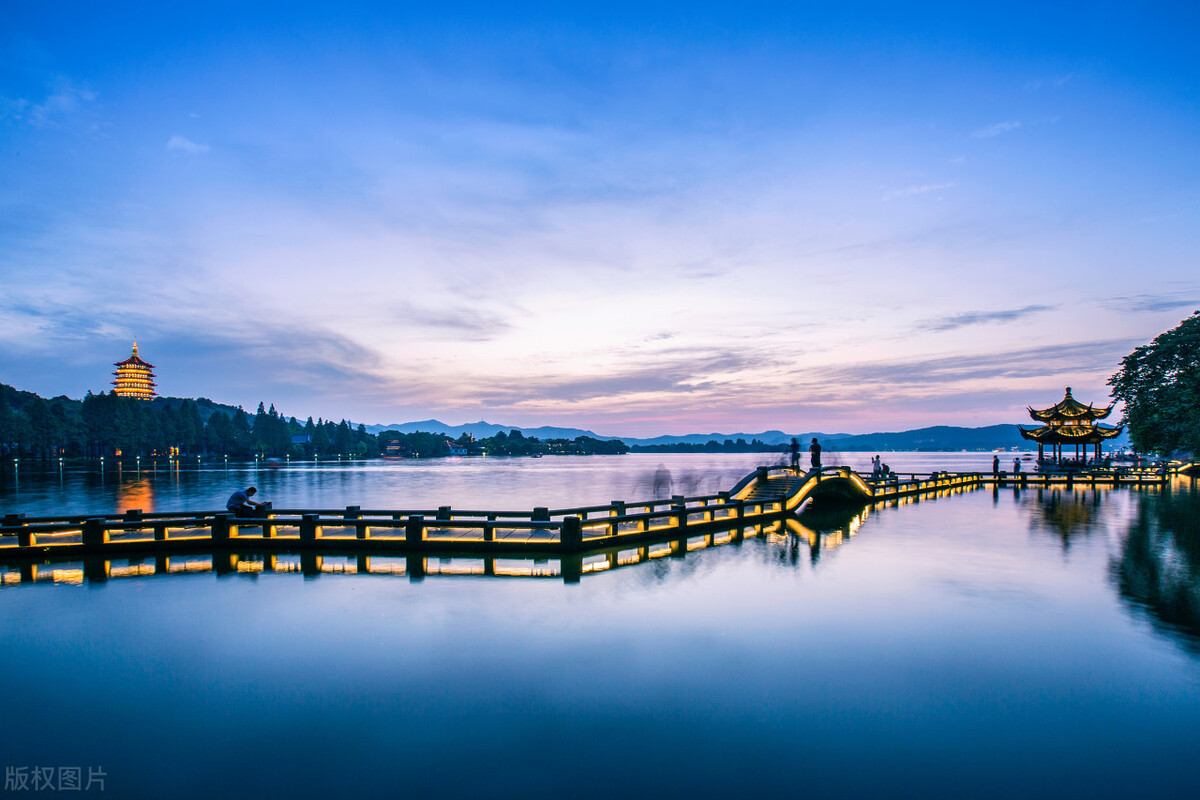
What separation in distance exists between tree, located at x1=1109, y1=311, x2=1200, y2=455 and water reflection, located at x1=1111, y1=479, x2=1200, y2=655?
23737 millimetres

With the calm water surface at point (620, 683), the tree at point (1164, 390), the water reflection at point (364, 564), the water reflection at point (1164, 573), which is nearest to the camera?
the calm water surface at point (620, 683)

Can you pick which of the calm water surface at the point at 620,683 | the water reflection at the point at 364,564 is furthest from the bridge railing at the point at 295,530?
the calm water surface at the point at 620,683

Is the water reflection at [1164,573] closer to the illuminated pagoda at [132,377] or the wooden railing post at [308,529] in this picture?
the wooden railing post at [308,529]

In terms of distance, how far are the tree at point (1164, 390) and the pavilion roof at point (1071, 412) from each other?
103 inches

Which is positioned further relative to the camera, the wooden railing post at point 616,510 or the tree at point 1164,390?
the tree at point 1164,390

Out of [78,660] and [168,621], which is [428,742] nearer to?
[78,660]

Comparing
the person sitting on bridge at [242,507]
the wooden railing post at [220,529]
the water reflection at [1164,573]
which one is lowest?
the water reflection at [1164,573]

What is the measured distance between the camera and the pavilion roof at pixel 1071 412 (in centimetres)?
5531

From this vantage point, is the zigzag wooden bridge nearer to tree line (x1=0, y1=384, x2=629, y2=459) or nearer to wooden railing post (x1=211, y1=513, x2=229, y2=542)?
wooden railing post (x1=211, y1=513, x2=229, y2=542)

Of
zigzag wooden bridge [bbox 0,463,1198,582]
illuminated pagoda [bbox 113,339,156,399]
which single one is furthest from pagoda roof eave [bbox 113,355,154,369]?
zigzag wooden bridge [bbox 0,463,1198,582]

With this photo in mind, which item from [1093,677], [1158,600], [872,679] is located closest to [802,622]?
[872,679]

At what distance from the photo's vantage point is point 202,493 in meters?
53.6

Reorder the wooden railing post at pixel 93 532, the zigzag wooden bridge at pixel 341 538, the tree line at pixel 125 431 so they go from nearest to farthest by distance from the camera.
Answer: the zigzag wooden bridge at pixel 341 538
the wooden railing post at pixel 93 532
the tree line at pixel 125 431

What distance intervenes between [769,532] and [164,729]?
20.4 meters
